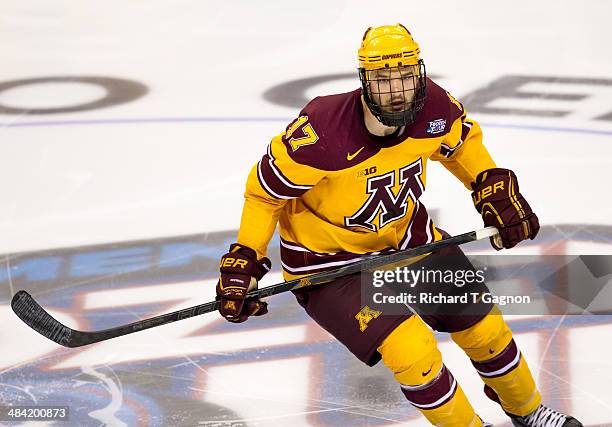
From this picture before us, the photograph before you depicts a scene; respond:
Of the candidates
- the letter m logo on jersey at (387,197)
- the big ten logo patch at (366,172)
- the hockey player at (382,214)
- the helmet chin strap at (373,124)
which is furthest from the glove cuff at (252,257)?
the helmet chin strap at (373,124)

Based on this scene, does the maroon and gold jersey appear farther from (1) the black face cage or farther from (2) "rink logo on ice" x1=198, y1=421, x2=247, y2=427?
(2) "rink logo on ice" x1=198, y1=421, x2=247, y2=427

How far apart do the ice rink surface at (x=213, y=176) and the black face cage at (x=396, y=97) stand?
40.4 inches

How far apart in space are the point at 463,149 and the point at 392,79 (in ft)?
1.51

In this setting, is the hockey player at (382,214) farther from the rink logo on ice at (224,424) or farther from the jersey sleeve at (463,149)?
the rink logo on ice at (224,424)

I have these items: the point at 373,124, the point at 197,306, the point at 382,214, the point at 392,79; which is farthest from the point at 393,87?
the point at 197,306

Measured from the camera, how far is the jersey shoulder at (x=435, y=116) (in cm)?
289

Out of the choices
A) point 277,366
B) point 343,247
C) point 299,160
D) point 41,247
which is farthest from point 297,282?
point 41,247

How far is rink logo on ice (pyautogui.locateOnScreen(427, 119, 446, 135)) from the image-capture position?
2916 millimetres

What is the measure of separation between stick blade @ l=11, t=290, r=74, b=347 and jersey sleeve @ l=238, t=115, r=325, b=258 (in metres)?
0.74

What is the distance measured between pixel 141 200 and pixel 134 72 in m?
1.99

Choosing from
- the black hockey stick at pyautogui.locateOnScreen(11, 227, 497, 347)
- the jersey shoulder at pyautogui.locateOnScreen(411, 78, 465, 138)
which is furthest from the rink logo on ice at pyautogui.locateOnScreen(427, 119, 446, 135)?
the black hockey stick at pyautogui.locateOnScreen(11, 227, 497, 347)

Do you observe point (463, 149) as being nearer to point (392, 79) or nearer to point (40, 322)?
point (392, 79)

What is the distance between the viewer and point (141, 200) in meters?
5.02

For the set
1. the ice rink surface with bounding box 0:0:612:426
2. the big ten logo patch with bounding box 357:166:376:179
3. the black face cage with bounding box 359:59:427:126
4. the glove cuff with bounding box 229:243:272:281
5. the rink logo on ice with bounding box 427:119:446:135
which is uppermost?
the black face cage with bounding box 359:59:427:126
